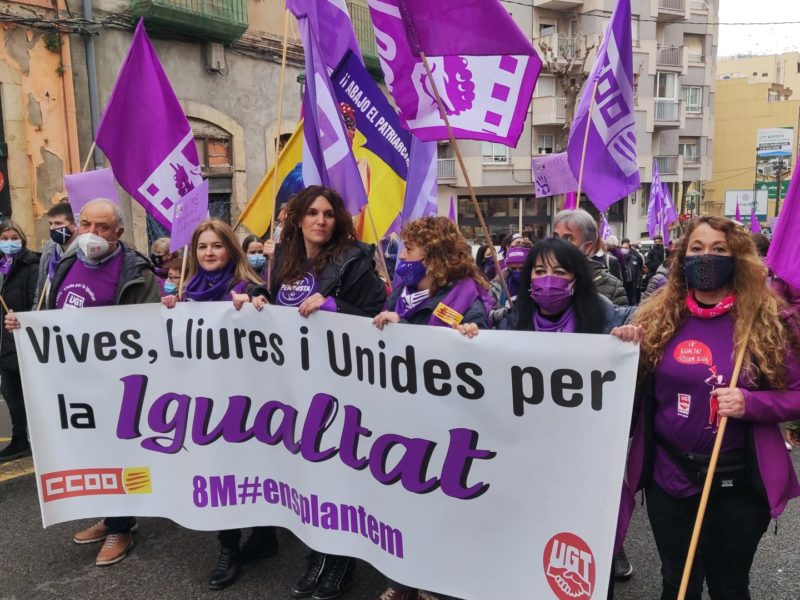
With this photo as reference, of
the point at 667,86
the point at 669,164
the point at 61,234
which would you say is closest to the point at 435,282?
the point at 61,234

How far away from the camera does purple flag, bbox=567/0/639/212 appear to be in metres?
5.12

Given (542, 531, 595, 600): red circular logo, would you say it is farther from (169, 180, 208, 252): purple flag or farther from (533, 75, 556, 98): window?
(533, 75, 556, 98): window

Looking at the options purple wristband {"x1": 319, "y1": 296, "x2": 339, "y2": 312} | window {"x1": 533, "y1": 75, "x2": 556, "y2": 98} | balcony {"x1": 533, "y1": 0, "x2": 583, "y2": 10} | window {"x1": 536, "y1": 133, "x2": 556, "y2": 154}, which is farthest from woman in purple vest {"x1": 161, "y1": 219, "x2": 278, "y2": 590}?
balcony {"x1": 533, "y1": 0, "x2": 583, "y2": 10}

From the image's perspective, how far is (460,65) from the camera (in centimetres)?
362

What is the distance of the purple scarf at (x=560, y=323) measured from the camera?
2568 millimetres

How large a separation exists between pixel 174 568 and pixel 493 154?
29624 mm

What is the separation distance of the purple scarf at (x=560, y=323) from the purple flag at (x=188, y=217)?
6.75 feet

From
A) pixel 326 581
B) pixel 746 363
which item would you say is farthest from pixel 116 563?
pixel 746 363

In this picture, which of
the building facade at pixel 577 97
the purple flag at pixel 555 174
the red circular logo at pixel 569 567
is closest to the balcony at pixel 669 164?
the building facade at pixel 577 97

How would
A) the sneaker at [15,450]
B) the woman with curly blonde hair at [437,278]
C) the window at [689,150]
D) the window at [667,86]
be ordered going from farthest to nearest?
the window at [689,150]
the window at [667,86]
the sneaker at [15,450]
the woman with curly blonde hair at [437,278]

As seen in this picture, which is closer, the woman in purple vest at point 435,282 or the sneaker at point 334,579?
the woman in purple vest at point 435,282

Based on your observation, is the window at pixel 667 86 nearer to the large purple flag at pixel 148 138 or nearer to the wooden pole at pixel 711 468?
the large purple flag at pixel 148 138

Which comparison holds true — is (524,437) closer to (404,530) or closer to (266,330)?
(404,530)

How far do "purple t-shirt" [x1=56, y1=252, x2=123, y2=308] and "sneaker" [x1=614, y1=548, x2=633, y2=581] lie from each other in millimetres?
2907
